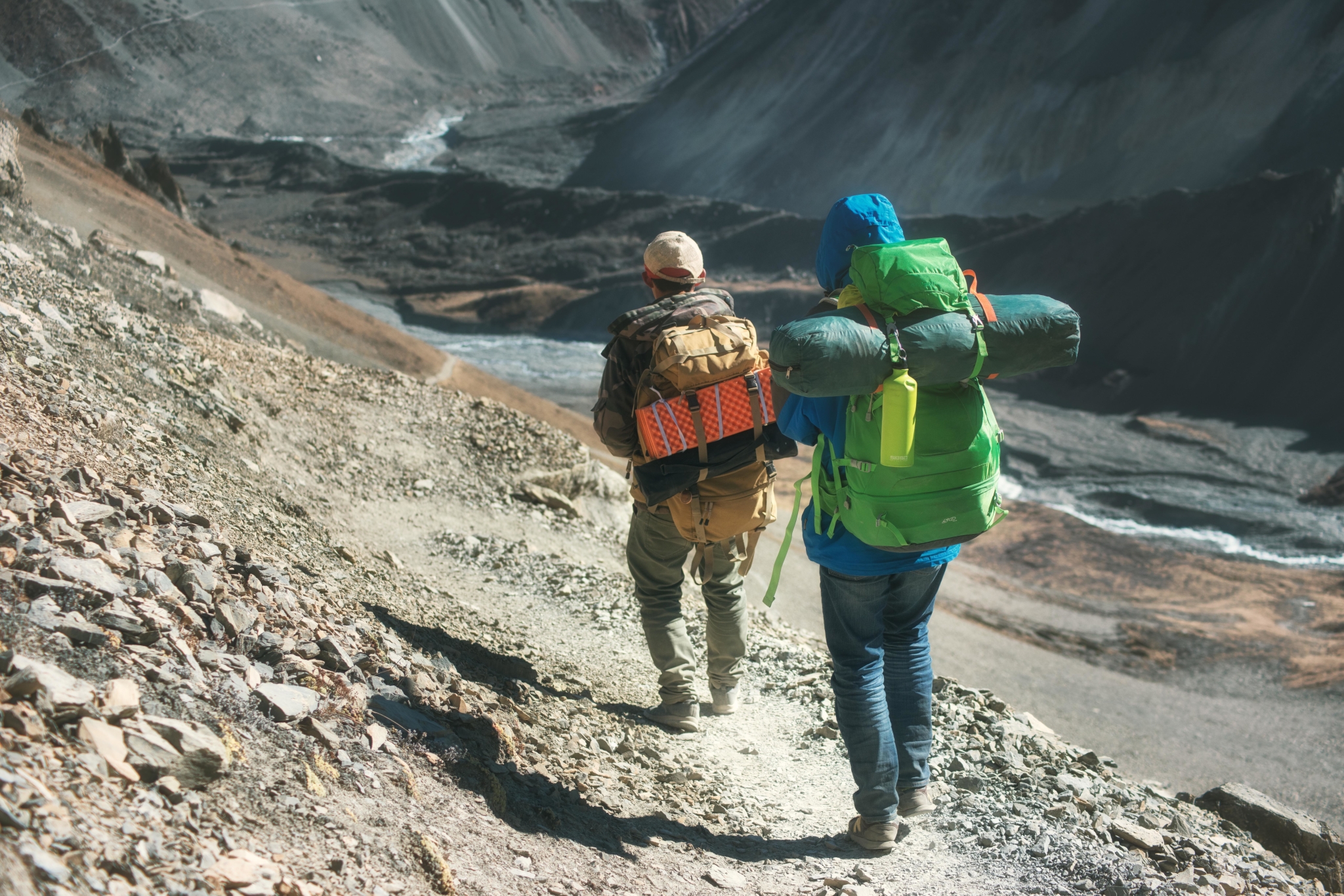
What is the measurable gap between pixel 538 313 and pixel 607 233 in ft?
22.9

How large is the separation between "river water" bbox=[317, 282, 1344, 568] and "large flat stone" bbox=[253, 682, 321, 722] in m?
16.0

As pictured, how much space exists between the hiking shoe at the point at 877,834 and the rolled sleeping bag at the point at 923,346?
1243 millimetres

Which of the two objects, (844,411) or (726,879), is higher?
(844,411)

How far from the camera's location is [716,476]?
123 inches

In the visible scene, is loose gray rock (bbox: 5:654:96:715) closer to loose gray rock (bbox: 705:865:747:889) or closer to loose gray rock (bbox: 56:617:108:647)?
loose gray rock (bbox: 56:617:108:647)

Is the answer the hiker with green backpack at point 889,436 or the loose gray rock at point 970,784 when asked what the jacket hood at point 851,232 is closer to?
the hiker with green backpack at point 889,436

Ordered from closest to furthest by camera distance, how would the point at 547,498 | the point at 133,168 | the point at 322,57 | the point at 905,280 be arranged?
the point at 905,280 < the point at 547,498 < the point at 133,168 < the point at 322,57

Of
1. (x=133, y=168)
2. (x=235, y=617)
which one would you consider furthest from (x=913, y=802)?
(x=133, y=168)

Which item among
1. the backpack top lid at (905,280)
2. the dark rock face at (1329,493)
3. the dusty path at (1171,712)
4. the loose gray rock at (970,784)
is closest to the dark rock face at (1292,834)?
the loose gray rock at (970,784)

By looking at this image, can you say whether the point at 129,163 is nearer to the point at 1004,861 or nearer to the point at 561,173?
the point at 1004,861

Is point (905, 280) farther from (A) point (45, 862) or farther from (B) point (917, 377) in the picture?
(A) point (45, 862)

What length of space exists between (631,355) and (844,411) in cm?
79

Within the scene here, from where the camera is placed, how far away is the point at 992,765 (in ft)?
11.0

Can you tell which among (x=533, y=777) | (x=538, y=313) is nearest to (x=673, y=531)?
(x=533, y=777)
